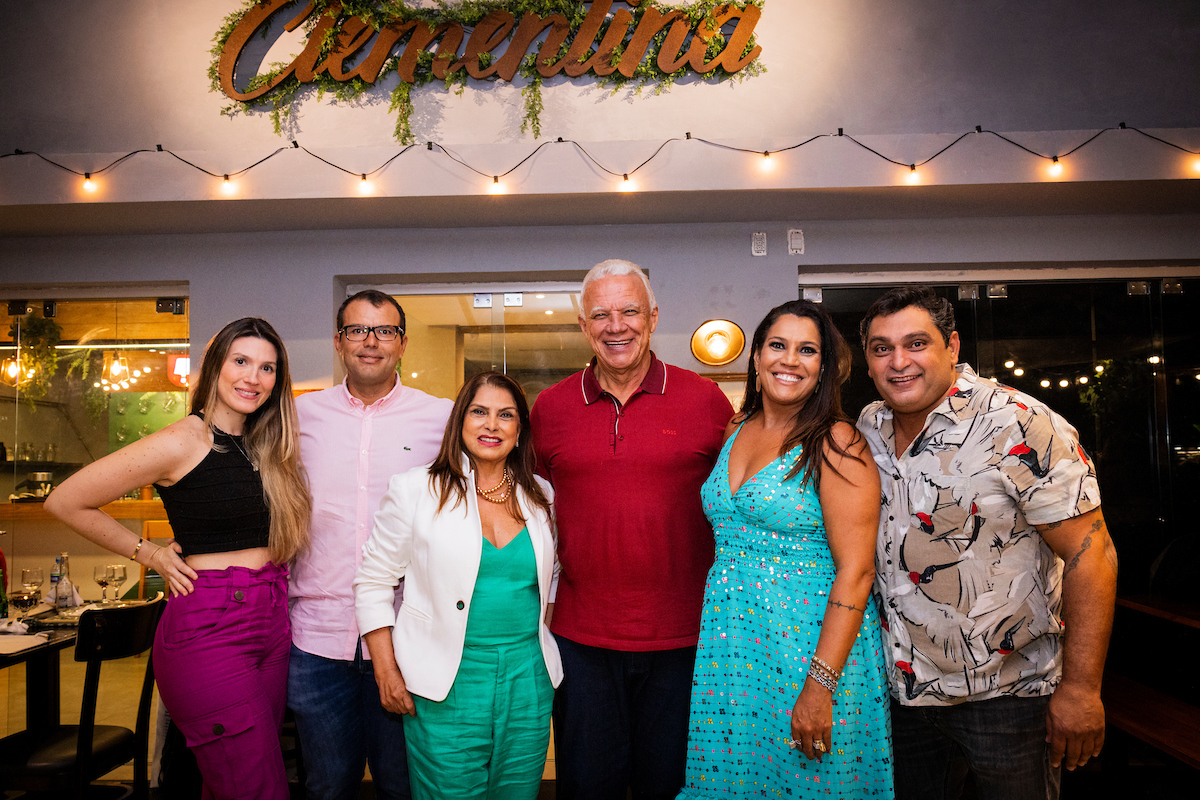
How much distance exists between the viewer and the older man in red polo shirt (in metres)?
2.08

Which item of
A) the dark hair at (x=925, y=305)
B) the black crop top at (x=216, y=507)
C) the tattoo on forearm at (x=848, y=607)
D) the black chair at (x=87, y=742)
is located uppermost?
the dark hair at (x=925, y=305)

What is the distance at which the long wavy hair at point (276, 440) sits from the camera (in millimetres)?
2133

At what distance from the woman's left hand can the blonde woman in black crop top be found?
1508mm

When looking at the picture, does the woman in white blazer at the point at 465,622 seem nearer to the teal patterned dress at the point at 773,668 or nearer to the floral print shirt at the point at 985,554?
the teal patterned dress at the point at 773,668

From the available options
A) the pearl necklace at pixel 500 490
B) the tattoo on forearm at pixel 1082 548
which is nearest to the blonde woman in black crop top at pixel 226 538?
the pearl necklace at pixel 500 490

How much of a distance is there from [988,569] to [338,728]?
77.6 inches

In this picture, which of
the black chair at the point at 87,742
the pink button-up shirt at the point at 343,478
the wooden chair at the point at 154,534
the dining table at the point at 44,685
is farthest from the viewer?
the wooden chair at the point at 154,534

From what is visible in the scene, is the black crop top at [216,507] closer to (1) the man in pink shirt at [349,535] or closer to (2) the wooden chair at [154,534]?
(1) the man in pink shirt at [349,535]

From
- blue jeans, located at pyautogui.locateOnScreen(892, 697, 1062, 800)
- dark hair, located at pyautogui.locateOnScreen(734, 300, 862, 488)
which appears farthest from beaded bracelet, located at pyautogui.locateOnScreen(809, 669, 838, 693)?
dark hair, located at pyautogui.locateOnScreen(734, 300, 862, 488)

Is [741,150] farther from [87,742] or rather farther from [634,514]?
[87,742]

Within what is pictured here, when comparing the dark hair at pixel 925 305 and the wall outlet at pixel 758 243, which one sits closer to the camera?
the dark hair at pixel 925 305

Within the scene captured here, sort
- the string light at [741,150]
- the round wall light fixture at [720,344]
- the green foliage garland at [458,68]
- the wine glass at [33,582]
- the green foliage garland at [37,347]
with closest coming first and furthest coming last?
the wine glass at [33,582] < the string light at [741,150] < the green foliage garland at [458,68] < the round wall light fixture at [720,344] < the green foliage garland at [37,347]

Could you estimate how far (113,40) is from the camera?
448 cm

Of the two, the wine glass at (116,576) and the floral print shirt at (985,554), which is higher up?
the floral print shirt at (985,554)
